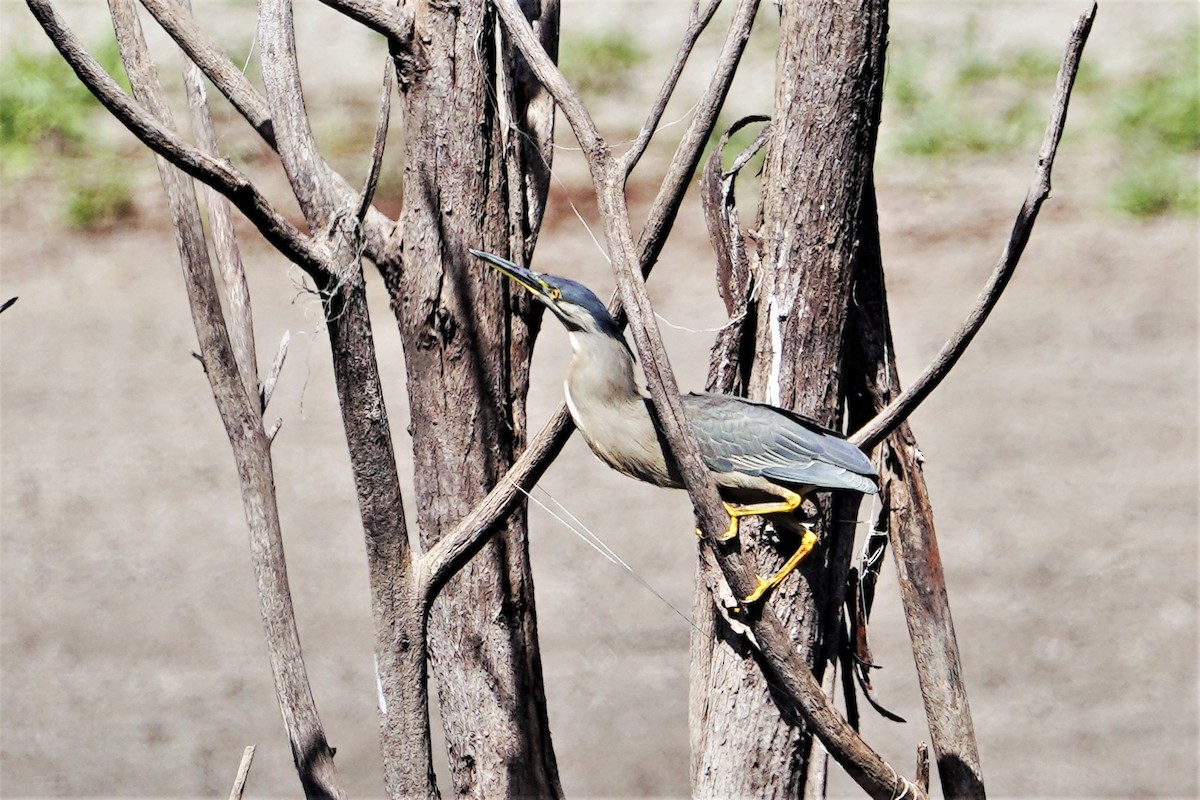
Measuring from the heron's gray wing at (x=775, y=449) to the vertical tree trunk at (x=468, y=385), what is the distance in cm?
53

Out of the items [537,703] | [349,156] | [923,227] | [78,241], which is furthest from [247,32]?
[537,703]

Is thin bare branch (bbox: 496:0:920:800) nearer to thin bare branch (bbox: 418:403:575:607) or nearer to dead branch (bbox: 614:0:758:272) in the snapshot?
dead branch (bbox: 614:0:758:272)

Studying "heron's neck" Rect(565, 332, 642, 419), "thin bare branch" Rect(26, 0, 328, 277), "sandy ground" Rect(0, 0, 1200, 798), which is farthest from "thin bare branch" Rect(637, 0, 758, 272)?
"sandy ground" Rect(0, 0, 1200, 798)

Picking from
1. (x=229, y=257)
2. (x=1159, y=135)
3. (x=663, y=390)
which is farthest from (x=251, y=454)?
(x=1159, y=135)

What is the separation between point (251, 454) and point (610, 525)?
293 centimetres

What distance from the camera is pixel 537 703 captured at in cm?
265

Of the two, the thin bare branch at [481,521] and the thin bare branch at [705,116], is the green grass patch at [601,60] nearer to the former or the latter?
the thin bare branch at [705,116]

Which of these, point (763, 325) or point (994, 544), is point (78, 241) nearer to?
point (994, 544)

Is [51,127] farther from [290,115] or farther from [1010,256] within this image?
[1010,256]

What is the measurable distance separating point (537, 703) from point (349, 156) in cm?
482

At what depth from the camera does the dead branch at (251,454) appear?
233 centimetres

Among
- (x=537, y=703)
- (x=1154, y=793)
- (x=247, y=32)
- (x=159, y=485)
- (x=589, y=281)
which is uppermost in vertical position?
(x=247, y=32)

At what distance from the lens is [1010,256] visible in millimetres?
2109

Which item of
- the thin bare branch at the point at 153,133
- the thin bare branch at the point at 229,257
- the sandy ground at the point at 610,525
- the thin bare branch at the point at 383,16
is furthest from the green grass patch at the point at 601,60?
the thin bare branch at the point at 153,133
